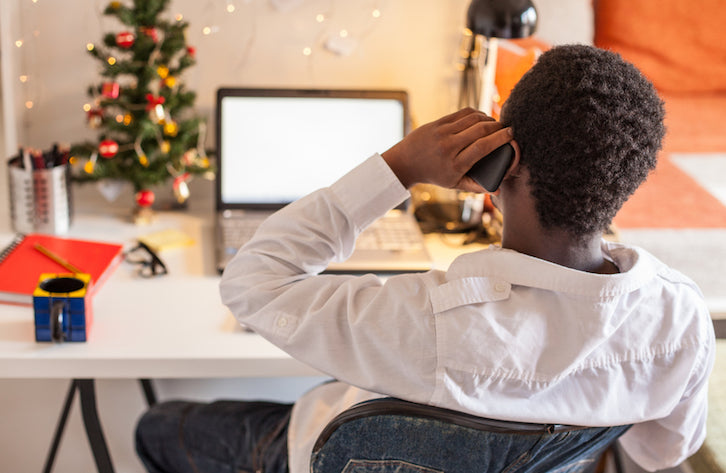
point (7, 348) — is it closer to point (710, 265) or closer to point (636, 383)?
point (636, 383)

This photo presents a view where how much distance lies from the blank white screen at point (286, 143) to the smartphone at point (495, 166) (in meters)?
0.83

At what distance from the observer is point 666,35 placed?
1856 millimetres

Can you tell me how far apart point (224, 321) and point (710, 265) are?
0.96 metres

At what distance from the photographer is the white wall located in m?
1.68

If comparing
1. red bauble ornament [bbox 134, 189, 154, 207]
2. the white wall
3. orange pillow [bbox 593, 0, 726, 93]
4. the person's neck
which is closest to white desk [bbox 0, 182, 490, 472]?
red bauble ornament [bbox 134, 189, 154, 207]

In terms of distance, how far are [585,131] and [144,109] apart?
109 centimetres

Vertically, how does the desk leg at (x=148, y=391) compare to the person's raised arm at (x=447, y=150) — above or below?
below

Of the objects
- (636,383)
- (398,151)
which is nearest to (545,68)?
(398,151)

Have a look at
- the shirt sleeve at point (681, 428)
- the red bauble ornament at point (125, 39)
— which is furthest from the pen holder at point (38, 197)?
the shirt sleeve at point (681, 428)

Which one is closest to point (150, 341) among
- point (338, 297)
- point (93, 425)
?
point (93, 425)

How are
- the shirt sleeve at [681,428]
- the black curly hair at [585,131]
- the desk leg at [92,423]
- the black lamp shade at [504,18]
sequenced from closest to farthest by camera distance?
the black curly hair at [585,131] < the shirt sleeve at [681,428] < the desk leg at [92,423] < the black lamp shade at [504,18]

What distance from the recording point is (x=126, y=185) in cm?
176

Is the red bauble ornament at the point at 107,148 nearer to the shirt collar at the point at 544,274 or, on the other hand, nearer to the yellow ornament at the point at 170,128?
the yellow ornament at the point at 170,128

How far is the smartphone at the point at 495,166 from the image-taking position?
0.82 metres
